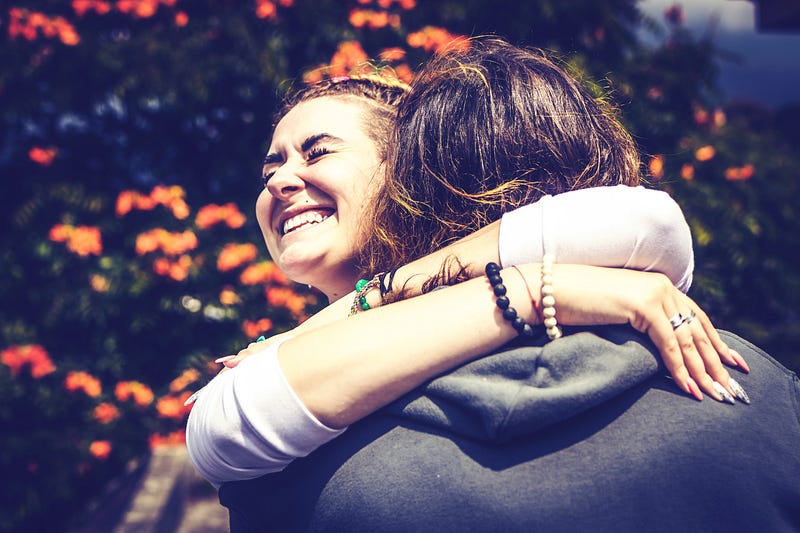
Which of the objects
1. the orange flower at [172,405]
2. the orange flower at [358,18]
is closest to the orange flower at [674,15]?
the orange flower at [358,18]

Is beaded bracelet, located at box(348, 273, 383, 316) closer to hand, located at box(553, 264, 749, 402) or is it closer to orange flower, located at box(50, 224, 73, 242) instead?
hand, located at box(553, 264, 749, 402)

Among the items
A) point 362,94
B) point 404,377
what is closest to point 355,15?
point 362,94

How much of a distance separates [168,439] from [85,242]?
1.39 metres

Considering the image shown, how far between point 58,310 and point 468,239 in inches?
152

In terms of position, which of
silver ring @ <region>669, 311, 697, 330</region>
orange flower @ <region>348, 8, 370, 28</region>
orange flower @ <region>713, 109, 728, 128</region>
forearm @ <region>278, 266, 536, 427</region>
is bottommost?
orange flower @ <region>713, 109, 728, 128</region>

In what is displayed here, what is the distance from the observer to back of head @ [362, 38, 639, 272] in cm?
129

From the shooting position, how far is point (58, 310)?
4238mm

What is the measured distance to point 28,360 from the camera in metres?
4.04

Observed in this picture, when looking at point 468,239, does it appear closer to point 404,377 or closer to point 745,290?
point 404,377

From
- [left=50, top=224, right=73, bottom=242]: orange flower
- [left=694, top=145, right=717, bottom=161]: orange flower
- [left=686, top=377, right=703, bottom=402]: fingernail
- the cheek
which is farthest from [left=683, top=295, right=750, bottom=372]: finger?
[left=50, top=224, right=73, bottom=242]: orange flower

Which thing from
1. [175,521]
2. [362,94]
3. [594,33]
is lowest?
[175,521]

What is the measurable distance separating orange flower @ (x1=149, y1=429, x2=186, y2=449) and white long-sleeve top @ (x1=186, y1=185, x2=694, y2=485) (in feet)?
11.1

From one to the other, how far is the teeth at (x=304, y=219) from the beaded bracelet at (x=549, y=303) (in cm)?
82

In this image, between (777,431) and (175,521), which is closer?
(777,431)
